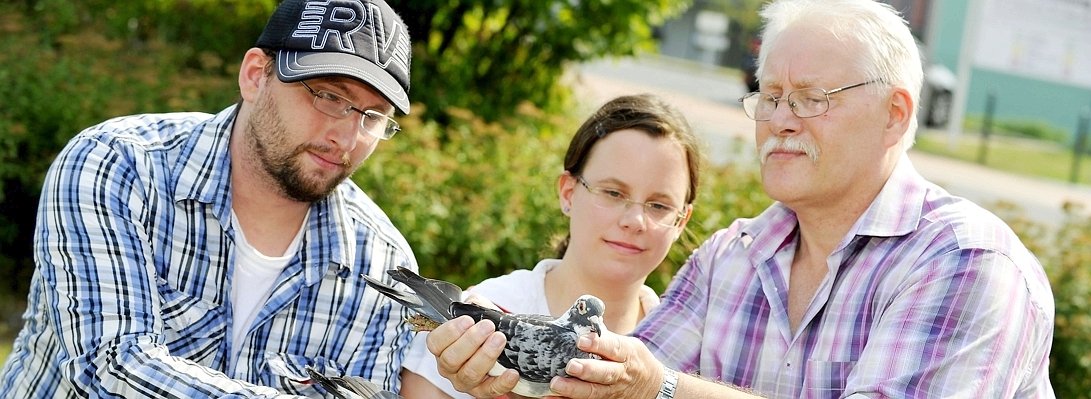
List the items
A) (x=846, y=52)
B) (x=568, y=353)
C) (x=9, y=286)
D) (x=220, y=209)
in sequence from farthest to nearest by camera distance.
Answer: (x=9, y=286) < (x=220, y=209) < (x=846, y=52) < (x=568, y=353)

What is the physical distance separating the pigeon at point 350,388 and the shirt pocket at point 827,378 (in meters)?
0.97

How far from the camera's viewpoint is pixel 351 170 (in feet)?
9.63

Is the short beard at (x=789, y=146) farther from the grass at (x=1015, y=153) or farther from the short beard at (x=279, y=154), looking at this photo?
the grass at (x=1015, y=153)

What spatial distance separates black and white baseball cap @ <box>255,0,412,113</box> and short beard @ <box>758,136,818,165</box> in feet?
3.01

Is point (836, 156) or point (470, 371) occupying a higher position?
point (836, 156)

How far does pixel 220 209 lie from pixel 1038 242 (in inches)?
186

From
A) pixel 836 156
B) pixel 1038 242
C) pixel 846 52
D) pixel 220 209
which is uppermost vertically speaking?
pixel 846 52

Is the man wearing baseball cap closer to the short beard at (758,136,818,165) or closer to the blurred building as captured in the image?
the short beard at (758,136,818,165)

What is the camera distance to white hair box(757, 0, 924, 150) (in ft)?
8.52

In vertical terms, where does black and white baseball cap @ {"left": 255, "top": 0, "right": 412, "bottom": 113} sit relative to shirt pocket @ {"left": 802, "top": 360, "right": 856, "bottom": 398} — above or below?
above

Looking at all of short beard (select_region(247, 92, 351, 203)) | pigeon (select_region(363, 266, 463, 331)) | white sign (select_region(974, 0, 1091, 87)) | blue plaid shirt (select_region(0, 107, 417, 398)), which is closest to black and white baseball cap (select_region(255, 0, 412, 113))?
short beard (select_region(247, 92, 351, 203))

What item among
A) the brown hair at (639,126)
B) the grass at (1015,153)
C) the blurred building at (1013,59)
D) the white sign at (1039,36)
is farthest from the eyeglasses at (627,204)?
the grass at (1015,153)

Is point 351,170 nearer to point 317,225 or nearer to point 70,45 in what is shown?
point 317,225

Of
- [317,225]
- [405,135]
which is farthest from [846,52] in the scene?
[405,135]
